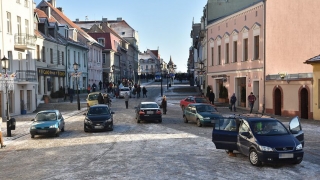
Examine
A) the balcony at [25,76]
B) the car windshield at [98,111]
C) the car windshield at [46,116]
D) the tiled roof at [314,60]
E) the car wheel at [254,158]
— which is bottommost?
the car wheel at [254,158]

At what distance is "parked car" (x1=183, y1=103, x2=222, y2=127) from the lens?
24469 mm

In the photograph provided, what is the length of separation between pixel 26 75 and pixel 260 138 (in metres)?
27.9

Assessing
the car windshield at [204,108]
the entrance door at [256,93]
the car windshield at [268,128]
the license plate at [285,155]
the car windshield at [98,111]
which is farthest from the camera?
the entrance door at [256,93]

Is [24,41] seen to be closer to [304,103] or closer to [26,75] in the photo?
[26,75]

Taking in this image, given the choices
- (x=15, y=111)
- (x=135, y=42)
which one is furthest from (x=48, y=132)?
(x=135, y=42)

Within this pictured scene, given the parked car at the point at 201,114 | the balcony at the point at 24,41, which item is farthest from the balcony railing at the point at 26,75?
the parked car at the point at 201,114

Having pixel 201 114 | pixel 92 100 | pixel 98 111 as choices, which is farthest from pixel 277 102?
pixel 92 100

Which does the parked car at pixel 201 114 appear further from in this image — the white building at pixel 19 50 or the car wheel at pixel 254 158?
the white building at pixel 19 50

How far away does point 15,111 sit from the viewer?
115 feet

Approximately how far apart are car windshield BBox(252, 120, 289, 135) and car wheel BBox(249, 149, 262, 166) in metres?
0.70

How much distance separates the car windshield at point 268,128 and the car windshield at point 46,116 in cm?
1309

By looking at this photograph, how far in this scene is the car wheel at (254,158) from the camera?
12730 mm

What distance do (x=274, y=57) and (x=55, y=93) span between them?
25.1 meters

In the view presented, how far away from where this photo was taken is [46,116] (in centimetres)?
2316
